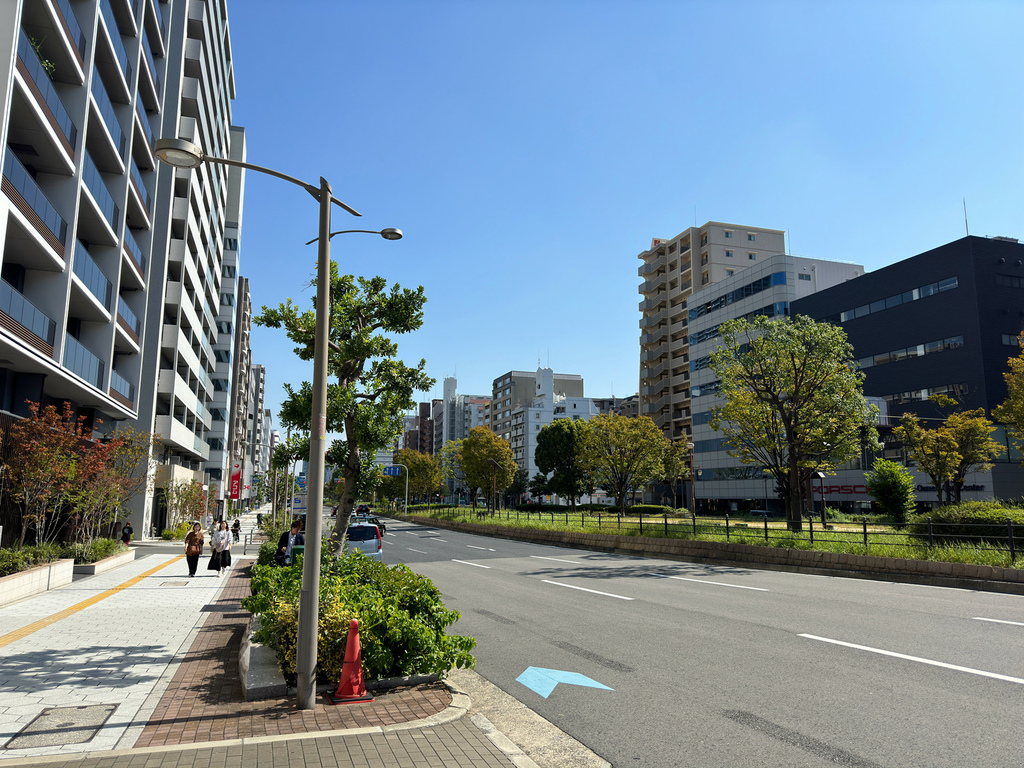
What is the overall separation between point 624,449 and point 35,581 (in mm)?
44318

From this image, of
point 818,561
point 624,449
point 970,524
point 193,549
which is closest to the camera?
point 970,524

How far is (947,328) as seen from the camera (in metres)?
50.6

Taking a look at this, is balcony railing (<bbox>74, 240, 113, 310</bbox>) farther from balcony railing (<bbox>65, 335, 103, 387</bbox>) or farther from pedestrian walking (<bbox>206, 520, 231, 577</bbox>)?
pedestrian walking (<bbox>206, 520, 231, 577</bbox>)

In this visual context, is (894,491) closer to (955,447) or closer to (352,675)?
(955,447)

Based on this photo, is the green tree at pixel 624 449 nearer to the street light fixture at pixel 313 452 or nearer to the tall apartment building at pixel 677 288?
the tall apartment building at pixel 677 288

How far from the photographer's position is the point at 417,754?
4.97 meters

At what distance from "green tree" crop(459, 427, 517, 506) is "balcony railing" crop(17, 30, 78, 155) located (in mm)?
47562

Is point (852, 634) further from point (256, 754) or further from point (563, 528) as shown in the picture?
point (563, 528)

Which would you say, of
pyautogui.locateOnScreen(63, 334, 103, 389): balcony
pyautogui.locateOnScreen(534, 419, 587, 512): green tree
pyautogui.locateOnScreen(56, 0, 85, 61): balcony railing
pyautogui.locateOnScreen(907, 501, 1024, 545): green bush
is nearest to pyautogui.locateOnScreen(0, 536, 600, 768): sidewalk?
pyautogui.locateOnScreen(907, 501, 1024, 545): green bush

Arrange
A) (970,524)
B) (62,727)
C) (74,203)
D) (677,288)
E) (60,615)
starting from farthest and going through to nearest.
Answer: (677,288)
(74,203)
(970,524)
(60,615)
(62,727)

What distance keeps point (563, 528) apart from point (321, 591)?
27.8 m

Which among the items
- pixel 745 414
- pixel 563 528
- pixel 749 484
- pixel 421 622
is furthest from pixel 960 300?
pixel 421 622

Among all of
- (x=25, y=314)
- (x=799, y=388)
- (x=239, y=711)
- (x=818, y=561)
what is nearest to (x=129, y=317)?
(x=25, y=314)

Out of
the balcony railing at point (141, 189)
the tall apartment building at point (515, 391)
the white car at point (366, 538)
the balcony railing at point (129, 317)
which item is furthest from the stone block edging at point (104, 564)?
the tall apartment building at point (515, 391)
